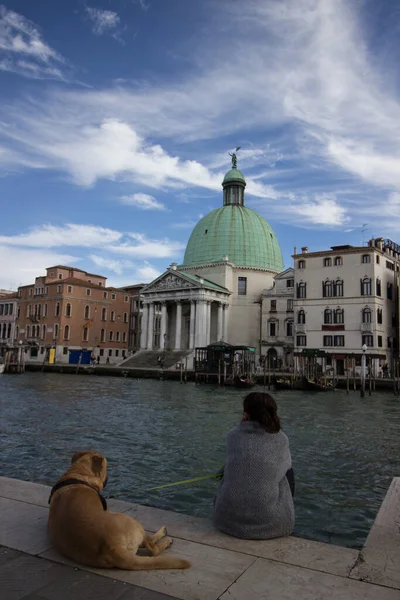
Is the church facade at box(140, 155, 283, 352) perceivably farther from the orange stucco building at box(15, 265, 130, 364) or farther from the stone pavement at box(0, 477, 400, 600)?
the stone pavement at box(0, 477, 400, 600)

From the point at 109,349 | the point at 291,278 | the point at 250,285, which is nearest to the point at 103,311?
the point at 109,349

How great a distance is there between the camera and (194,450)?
1144 cm

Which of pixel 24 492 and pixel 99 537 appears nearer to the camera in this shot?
pixel 99 537

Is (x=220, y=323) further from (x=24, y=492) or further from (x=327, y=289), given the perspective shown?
(x=24, y=492)

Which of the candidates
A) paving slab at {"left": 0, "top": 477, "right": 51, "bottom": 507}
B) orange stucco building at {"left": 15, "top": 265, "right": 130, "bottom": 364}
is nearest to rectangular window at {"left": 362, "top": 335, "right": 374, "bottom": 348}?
orange stucco building at {"left": 15, "top": 265, "right": 130, "bottom": 364}

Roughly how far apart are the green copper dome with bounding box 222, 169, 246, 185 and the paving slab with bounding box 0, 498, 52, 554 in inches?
2624

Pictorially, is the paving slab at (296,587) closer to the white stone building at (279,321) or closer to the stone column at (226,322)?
the white stone building at (279,321)

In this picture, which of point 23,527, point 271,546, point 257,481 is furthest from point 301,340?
point 23,527

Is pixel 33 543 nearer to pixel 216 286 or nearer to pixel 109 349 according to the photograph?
pixel 216 286

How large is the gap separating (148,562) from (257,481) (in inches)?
45.8

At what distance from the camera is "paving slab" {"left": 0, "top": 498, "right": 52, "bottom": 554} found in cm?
389

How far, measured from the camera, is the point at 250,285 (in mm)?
62031

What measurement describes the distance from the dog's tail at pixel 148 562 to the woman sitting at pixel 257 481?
2.67 feet

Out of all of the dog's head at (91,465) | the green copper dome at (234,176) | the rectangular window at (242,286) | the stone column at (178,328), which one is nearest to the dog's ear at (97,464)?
the dog's head at (91,465)
